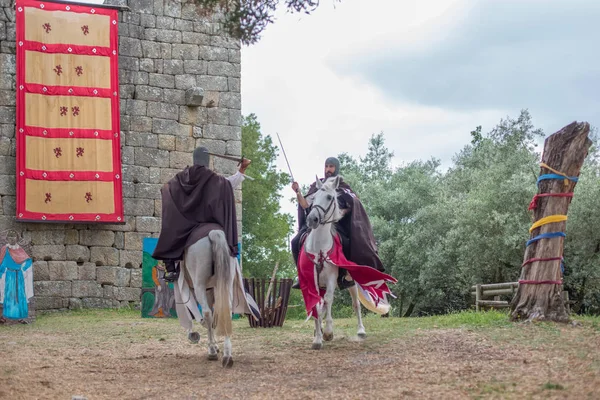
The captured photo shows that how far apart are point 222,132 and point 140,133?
167 centimetres

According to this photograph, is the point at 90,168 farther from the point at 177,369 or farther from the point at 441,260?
the point at 441,260

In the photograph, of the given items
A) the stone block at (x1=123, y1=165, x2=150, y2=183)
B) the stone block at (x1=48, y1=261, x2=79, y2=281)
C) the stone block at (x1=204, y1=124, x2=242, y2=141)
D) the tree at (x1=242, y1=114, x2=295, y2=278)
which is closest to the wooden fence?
the stone block at (x1=204, y1=124, x2=242, y2=141)

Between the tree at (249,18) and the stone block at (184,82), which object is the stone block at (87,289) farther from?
the tree at (249,18)

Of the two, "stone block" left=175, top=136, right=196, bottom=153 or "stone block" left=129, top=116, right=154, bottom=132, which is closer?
"stone block" left=129, top=116, right=154, bottom=132

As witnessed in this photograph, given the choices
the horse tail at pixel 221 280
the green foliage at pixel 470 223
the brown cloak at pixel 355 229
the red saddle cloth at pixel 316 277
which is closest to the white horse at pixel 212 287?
the horse tail at pixel 221 280

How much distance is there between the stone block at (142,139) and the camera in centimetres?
1622

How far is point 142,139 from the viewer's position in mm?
16281

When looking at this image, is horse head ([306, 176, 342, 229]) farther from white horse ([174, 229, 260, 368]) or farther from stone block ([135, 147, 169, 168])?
stone block ([135, 147, 169, 168])

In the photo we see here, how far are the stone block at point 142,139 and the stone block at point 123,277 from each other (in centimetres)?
245

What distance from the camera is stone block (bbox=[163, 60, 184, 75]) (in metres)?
16.6

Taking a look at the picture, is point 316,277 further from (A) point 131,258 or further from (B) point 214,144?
(B) point 214,144

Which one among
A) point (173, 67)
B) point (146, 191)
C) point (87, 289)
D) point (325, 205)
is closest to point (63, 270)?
point (87, 289)

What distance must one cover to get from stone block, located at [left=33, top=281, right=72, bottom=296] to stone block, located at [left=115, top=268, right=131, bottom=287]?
912mm

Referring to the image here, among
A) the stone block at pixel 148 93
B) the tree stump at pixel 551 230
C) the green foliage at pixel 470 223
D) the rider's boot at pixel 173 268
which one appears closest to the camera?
the rider's boot at pixel 173 268
